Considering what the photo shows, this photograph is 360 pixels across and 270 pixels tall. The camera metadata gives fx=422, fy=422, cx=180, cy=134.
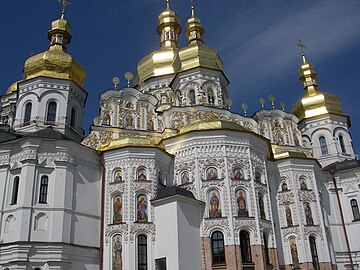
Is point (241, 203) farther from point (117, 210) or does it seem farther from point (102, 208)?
point (102, 208)

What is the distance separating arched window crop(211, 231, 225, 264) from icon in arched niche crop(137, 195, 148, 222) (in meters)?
3.29

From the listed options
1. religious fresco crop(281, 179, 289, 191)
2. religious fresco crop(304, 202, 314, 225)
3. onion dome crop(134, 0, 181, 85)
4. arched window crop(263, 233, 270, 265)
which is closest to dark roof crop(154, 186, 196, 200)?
arched window crop(263, 233, 270, 265)

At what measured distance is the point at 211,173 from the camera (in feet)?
68.1

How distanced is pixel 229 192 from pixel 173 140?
407cm

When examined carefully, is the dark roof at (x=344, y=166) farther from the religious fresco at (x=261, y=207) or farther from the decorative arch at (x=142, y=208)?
the decorative arch at (x=142, y=208)

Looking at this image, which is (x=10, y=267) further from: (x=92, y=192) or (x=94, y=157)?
(x=94, y=157)

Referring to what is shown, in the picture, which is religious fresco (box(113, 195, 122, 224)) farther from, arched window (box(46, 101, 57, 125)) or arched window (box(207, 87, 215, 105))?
arched window (box(207, 87, 215, 105))

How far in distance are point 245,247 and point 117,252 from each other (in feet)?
19.2

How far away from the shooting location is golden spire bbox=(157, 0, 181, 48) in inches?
1452

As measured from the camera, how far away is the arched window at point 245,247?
62.9 ft

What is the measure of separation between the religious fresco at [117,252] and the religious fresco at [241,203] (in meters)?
5.71

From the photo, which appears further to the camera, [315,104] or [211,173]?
[315,104]

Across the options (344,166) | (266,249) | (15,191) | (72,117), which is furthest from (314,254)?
(72,117)

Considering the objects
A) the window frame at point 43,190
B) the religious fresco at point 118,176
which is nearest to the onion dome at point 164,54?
the religious fresco at point 118,176
